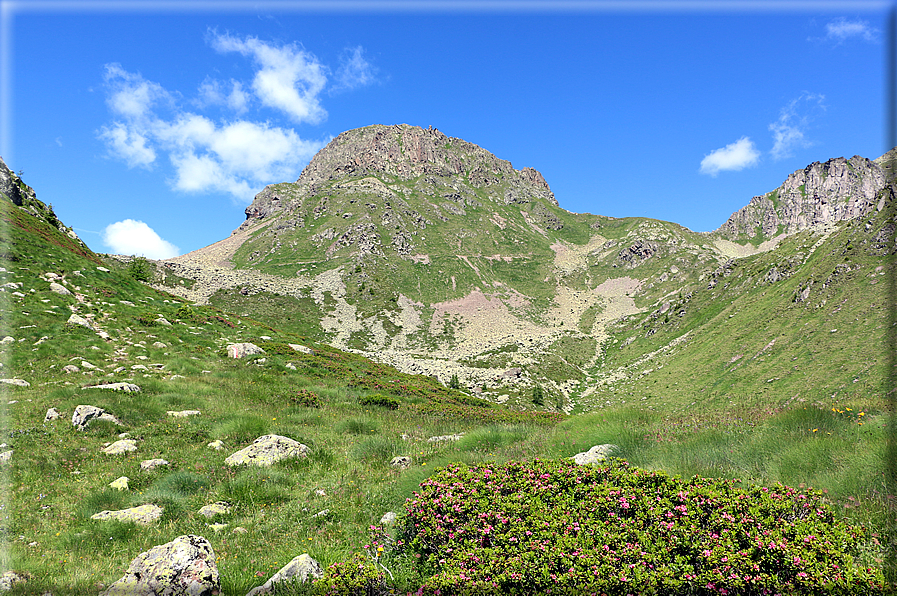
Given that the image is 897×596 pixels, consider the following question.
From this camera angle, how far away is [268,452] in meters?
11.5

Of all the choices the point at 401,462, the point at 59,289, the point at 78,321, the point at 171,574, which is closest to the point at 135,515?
the point at 171,574

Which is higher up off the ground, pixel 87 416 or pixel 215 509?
pixel 87 416

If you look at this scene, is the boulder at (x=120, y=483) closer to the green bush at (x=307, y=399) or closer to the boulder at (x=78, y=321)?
the green bush at (x=307, y=399)

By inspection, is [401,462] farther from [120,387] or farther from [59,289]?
[59,289]

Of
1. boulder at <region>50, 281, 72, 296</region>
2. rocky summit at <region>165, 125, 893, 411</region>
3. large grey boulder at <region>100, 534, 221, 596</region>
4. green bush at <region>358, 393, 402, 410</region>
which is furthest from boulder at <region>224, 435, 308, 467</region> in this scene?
rocky summit at <region>165, 125, 893, 411</region>

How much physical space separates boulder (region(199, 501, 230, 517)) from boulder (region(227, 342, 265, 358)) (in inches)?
676

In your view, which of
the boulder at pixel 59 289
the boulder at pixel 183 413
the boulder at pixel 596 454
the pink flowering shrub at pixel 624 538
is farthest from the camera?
the boulder at pixel 59 289

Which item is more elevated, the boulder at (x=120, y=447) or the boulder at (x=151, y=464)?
the boulder at (x=120, y=447)

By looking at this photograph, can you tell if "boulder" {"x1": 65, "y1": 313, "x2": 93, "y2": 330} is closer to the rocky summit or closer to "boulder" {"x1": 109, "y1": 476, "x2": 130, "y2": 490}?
"boulder" {"x1": 109, "y1": 476, "x2": 130, "y2": 490}

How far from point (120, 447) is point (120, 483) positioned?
2.64 meters

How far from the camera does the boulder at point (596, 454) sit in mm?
9352

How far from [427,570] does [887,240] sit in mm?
65973

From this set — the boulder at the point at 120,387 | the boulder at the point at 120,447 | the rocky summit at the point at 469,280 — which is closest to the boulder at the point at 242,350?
the boulder at the point at 120,387

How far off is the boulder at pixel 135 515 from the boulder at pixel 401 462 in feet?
18.5
